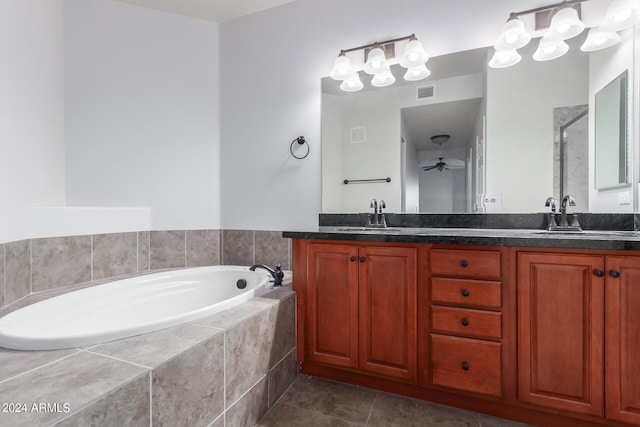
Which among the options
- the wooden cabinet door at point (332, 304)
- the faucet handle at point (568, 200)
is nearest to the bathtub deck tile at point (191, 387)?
the wooden cabinet door at point (332, 304)

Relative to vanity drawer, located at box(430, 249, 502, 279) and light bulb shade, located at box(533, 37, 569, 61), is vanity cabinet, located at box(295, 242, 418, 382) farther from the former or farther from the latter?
light bulb shade, located at box(533, 37, 569, 61)

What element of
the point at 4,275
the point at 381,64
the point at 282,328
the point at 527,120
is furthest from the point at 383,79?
the point at 4,275

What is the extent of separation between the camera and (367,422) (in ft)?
4.70

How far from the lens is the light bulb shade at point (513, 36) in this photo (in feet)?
5.64

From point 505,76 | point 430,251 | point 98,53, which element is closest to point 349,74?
point 505,76

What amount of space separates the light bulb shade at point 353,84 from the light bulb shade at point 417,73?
326 mm

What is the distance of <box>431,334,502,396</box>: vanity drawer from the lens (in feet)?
4.51

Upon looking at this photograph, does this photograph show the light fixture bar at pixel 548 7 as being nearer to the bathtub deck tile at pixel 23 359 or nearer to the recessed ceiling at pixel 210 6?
the recessed ceiling at pixel 210 6

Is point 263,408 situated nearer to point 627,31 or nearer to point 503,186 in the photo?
point 503,186

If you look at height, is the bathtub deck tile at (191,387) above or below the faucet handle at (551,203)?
below

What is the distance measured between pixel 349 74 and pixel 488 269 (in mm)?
1562

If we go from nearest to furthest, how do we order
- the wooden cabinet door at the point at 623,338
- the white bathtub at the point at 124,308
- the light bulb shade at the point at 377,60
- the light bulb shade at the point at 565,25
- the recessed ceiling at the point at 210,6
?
the white bathtub at the point at 124,308 < the wooden cabinet door at the point at 623,338 < the light bulb shade at the point at 565,25 < the light bulb shade at the point at 377,60 < the recessed ceiling at the point at 210,6

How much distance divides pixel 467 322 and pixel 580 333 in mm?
417

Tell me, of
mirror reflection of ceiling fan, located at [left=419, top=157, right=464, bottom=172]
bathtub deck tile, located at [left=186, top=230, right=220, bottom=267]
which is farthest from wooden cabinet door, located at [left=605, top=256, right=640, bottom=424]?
bathtub deck tile, located at [left=186, top=230, right=220, bottom=267]
